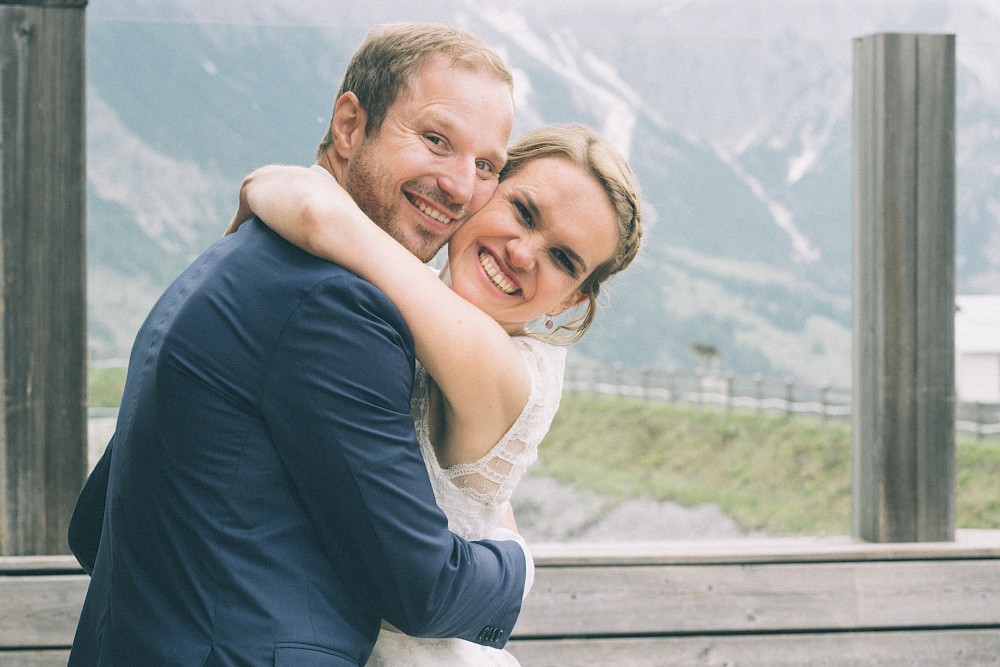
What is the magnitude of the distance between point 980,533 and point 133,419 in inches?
93.5

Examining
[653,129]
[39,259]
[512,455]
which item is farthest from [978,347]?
[39,259]

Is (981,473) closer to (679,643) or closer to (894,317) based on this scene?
(894,317)

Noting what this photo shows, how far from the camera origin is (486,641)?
1190 mm

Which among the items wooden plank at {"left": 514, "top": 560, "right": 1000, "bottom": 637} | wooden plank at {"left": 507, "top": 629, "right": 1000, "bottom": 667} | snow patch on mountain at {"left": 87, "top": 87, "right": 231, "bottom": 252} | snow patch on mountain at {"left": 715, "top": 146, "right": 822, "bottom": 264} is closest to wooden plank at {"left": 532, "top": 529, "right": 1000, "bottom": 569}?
wooden plank at {"left": 514, "top": 560, "right": 1000, "bottom": 637}

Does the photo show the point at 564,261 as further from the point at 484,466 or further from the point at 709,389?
the point at 709,389

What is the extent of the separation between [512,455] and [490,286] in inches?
10.9

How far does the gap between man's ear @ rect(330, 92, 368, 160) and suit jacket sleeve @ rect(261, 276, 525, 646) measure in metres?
0.36

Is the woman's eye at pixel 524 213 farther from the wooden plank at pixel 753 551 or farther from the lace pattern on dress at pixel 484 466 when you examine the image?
the wooden plank at pixel 753 551

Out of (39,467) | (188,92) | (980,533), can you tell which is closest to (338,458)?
(39,467)

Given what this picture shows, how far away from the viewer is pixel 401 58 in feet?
4.17

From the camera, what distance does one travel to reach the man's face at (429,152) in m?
1.27

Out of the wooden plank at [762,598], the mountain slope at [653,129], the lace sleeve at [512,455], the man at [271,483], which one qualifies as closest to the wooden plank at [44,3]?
the mountain slope at [653,129]

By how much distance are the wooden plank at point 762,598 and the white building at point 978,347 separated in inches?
23.0

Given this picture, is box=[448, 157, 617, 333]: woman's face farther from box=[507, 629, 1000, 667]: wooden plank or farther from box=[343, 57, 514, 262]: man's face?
box=[507, 629, 1000, 667]: wooden plank
